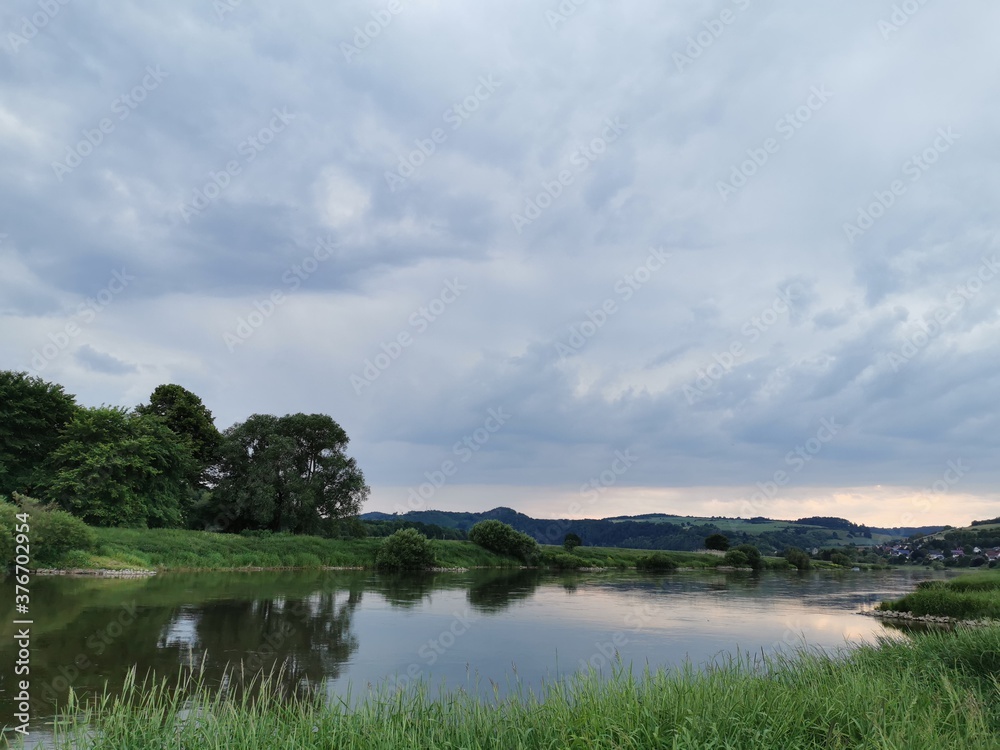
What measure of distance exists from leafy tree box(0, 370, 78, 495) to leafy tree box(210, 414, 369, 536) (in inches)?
552

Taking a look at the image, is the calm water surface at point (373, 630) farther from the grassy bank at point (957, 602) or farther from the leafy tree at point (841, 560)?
the leafy tree at point (841, 560)

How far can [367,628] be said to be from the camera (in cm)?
2230

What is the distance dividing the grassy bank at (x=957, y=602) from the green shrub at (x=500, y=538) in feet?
127

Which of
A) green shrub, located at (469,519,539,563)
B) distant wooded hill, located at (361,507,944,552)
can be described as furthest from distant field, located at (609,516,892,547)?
green shrub, located at (469,519,539,563)

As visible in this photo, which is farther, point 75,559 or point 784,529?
point 784,529

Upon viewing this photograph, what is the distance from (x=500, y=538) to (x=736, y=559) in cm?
3880

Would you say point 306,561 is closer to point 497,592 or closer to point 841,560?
point 497,592

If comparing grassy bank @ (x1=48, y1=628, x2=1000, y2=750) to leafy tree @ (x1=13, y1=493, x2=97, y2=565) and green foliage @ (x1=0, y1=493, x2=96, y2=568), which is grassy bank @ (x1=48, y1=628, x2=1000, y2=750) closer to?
green foliage @ (x1=0, y1=493, x2=96, y2=568)

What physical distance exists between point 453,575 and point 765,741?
4786 centimetres

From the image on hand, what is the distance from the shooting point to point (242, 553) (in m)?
43.8

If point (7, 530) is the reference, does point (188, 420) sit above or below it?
above

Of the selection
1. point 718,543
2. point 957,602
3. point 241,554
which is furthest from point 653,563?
point 241,554

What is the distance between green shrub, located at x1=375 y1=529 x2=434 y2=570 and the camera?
2036 inches

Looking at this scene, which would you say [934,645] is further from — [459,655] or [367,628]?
[367,628]
